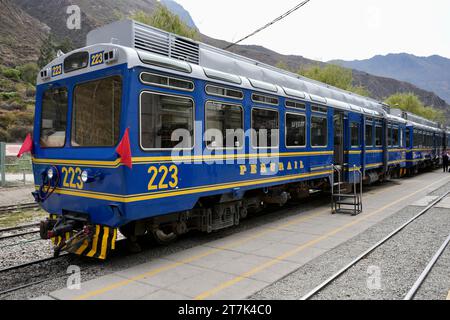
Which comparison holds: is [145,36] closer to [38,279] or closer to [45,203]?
[45,203]

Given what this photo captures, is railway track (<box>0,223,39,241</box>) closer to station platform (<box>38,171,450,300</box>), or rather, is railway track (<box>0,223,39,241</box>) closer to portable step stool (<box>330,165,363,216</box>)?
station platform (<box>38,171,450,300</box>)

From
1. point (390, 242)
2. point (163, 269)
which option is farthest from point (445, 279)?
point (163, 269)

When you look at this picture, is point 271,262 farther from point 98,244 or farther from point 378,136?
point 378,136

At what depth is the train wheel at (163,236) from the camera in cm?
609

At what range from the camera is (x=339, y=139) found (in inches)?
457

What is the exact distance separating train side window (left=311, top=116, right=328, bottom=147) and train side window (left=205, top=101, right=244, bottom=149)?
3.27m

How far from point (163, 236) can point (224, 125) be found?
2.27 meters

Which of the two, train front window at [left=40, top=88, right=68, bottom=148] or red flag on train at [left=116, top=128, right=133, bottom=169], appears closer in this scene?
red flag on train at [left=116, top=128, right=133, bottom=169]

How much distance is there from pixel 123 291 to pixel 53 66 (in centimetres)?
401

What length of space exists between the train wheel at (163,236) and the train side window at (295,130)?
366cm

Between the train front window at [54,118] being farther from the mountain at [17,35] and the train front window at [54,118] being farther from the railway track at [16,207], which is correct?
the mountain at [17,35]

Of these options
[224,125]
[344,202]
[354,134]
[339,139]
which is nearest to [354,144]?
[354,134]

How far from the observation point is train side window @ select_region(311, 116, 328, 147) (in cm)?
968

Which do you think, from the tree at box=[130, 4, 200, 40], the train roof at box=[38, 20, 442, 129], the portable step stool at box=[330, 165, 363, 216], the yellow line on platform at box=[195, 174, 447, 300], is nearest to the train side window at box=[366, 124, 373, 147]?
the portable step stool at box=[330, 165, 363, 216]
